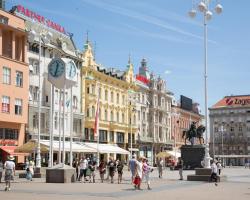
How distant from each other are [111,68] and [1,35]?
110 feet

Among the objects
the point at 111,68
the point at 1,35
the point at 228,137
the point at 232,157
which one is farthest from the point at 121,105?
the point at 228,137

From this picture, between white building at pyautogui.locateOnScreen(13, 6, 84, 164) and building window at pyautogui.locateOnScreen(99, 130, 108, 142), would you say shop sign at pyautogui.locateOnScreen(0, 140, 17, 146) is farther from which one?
building window at pyautogui.locateOnScreen(99, 130, 108, 142)

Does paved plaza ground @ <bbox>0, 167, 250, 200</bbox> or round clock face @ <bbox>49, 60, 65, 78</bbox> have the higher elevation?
round clock face @ <bbox>49, 60, 65, 78</bbox>

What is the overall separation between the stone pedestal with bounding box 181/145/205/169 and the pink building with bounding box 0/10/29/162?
17654 mm

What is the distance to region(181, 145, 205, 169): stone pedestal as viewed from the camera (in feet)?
174

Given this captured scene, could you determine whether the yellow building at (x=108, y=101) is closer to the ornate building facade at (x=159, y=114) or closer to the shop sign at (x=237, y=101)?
the ornate building facade at (x=159, y=114)

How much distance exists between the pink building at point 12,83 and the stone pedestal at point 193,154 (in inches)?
695

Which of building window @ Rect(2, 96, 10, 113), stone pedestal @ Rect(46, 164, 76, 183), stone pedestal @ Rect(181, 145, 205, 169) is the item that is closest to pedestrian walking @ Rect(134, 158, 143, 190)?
stone pedestal @ Rect(46, 164, 76, 183)

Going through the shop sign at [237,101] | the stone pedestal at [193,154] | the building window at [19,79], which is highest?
the shop sign at [237,101]

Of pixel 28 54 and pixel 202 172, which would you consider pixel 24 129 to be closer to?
pixel 28 54

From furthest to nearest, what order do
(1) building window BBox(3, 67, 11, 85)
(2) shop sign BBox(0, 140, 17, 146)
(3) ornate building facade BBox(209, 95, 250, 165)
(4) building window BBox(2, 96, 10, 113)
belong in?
1. (3) ornate building facade BBox(209, 95, 250, 165)
2. (1) building window BBox(3, 67, 11, 85)
3. (4) building window BBox(2, 96, 10, 113)
4. (2) shop sign BBox(0, 140, 17, 146)

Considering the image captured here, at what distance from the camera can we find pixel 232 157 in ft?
440

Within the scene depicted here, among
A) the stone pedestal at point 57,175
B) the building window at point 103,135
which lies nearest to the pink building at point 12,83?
the building window at point 103,135

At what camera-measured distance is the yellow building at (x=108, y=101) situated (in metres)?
71.3
